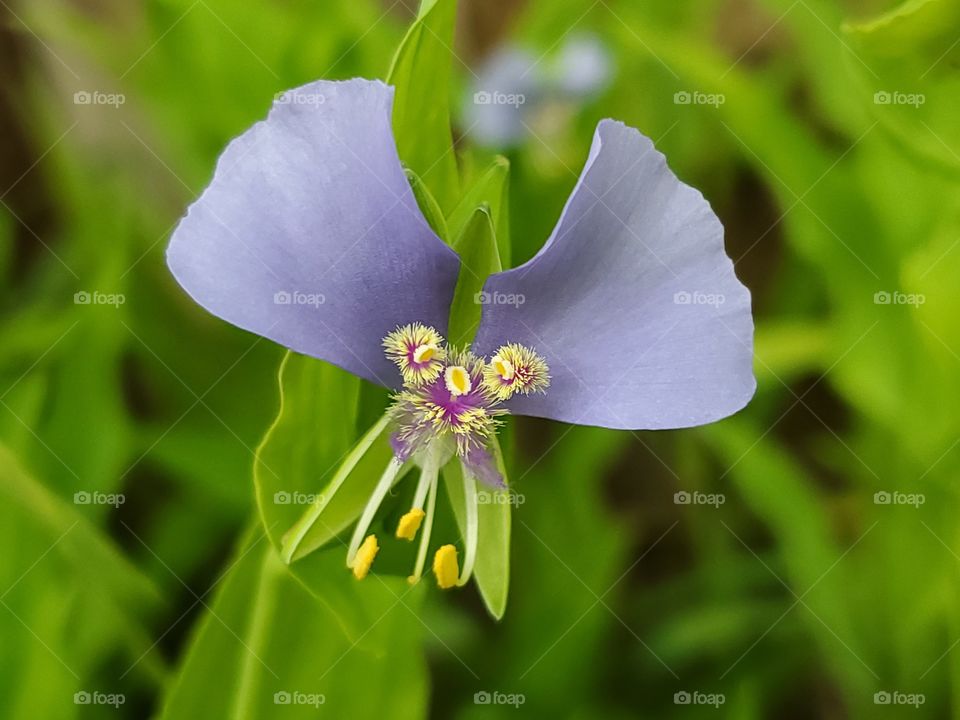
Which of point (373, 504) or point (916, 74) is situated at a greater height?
point (916, 74)

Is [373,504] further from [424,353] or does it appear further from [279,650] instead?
[279,650]

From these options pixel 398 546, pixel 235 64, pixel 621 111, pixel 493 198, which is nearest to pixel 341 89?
→ pixel 493 198

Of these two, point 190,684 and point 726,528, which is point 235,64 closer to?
point 190,684

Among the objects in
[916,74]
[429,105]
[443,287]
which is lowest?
[443,287]

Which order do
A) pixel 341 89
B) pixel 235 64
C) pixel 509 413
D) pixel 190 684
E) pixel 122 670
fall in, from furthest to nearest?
pixel 235 64
pixel 122 670
pixel 190 684
pixel 509 413
pixel 341 89

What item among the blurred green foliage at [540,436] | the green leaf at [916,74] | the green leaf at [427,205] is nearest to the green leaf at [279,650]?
the blurred green foliage at [540,436]

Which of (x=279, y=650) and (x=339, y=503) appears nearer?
(x=339, y=503)

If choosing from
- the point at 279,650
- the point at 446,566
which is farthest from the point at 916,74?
the point at 279,650

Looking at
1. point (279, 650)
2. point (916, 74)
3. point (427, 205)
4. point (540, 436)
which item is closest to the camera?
point (427, 205)
